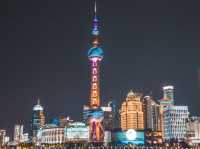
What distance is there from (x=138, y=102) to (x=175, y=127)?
128 ft

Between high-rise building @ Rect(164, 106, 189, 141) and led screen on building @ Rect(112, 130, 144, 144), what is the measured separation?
14.7m

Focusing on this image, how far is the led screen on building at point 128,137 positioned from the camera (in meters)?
135

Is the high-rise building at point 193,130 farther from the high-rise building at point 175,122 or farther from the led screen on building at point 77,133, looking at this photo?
the led screen on building at point 77,133

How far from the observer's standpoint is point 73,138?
154 meters

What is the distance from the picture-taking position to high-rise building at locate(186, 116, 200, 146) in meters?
132

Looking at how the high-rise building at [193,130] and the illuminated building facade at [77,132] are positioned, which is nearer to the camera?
the high-rise building at [193,130]

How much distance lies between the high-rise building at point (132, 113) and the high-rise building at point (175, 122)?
26553mm

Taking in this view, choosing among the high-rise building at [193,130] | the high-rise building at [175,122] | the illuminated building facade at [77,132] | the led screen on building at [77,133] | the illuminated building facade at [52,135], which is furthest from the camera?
the illuminated building facade at [52,135]

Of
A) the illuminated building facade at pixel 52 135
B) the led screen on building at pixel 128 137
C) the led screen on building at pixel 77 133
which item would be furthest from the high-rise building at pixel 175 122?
the illuminated building facade at pixel 52 135

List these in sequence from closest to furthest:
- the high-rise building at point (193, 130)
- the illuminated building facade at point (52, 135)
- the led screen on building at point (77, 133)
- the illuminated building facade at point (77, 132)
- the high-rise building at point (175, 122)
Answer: the high-rise building at point (193, 130) → the high-rise building at point (175, 122) → the illuminated building facade at point (77, 132) → the led screen on building at point (77, 133) → the illuminated building facade at point (52, 135)

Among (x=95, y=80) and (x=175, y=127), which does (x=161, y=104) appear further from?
(x=95, y=80)

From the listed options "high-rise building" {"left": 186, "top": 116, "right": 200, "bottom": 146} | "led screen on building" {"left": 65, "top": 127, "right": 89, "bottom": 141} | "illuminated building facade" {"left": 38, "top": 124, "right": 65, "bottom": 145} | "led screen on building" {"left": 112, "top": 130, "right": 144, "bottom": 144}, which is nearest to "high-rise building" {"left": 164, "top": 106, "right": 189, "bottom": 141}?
"high-rise building" {"left": 186, "top": 116, "right": 200, "bottom": 146}

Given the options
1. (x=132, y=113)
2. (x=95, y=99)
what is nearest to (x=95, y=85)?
(x=95, y=99)

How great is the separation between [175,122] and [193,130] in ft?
43.4
